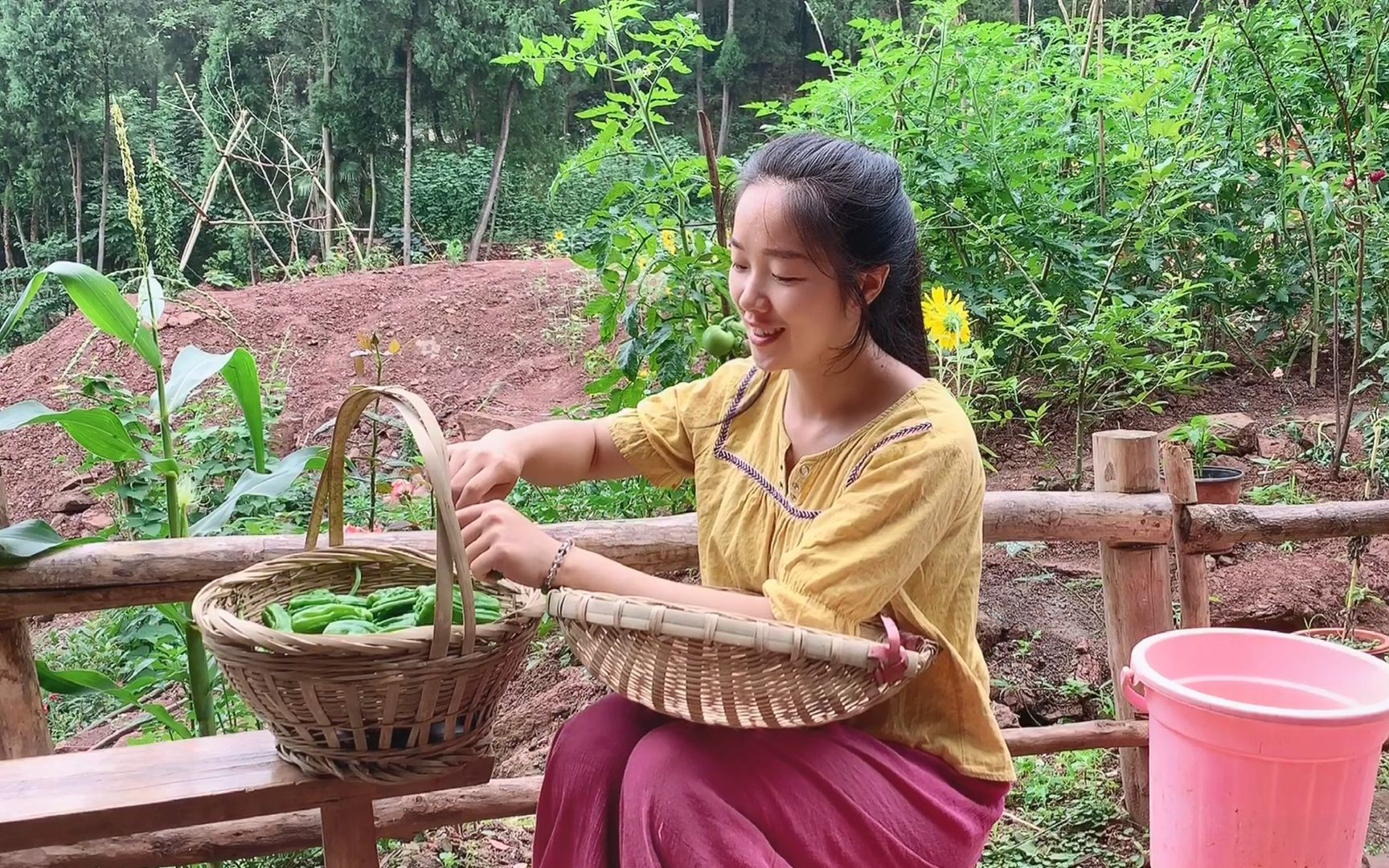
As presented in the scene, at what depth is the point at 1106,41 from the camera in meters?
5.17

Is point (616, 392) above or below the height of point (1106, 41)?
below

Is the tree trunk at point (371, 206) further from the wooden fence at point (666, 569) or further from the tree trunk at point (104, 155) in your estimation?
the wooden fence at point (666, 569)

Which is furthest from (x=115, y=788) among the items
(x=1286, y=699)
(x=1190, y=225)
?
(x=1190, y=225)

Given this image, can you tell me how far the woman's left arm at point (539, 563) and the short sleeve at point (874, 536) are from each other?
70 millimetres

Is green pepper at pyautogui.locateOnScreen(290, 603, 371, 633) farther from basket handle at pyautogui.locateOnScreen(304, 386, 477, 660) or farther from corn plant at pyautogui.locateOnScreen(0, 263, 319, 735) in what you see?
corn plant at pyautogui.locateOnScreen(0, 263, 319, 735)

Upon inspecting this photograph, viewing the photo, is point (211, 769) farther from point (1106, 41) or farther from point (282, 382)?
point (1106, 41)

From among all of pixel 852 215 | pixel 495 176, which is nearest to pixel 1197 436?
pixel 852 215

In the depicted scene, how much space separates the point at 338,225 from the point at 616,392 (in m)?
4.43

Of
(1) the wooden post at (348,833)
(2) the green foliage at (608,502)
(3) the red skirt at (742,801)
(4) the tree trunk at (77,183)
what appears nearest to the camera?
(3) the red skirt at (742,801)

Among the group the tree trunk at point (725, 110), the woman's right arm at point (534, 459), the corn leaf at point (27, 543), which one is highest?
the tree trunk at point (725, 110)

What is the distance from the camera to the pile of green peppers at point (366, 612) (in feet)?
4.00

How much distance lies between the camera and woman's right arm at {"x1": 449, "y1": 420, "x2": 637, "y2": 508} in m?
1.44

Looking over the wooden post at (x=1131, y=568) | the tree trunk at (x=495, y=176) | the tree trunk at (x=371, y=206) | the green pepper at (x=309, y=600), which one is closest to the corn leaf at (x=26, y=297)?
the green pepper at (x=309, y=600)

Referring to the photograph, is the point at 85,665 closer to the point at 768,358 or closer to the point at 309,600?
A: the point at 309,600
